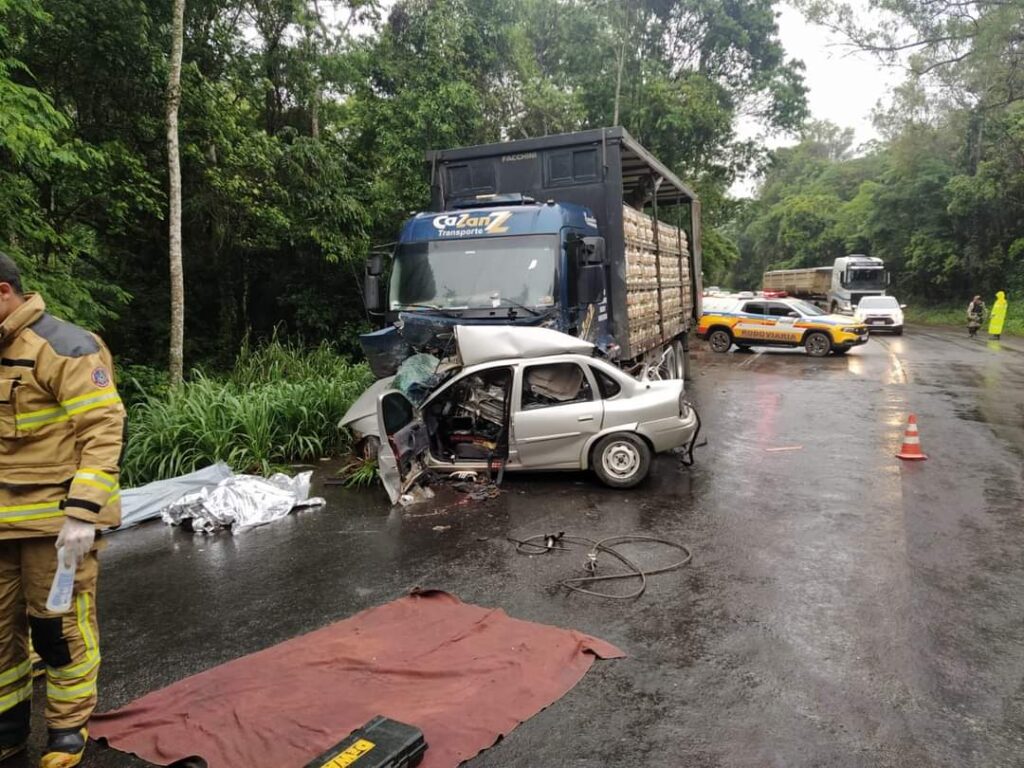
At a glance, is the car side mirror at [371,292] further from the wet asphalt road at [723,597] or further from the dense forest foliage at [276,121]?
the dense forest foliage at [276,121]

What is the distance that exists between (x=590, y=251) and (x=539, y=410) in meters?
2.19

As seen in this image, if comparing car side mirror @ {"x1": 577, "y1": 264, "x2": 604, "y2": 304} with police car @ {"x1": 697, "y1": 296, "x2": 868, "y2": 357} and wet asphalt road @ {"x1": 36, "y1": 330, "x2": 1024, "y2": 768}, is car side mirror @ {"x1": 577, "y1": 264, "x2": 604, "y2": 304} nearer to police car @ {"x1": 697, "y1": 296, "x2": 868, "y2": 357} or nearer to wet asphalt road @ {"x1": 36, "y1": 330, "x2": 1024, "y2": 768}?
wet asphalt road @ {"x1": 36, "y1": 330, "x2": 1024, "y2": 768}

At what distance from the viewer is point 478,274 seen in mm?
8078

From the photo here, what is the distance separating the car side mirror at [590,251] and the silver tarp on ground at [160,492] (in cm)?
449

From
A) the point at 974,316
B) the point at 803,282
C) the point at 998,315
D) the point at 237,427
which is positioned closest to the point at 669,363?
the point at 237,427

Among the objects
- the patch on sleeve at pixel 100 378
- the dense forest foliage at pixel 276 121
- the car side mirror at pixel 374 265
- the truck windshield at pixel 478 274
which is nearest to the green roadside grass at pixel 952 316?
the dense forest foliage at pixel 276 121

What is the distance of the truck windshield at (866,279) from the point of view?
31.9m

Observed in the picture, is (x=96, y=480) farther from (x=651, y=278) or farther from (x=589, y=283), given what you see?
(x=651, y=278)

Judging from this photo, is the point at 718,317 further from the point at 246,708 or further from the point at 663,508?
the point at 246,708

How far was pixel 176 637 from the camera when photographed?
4215mm

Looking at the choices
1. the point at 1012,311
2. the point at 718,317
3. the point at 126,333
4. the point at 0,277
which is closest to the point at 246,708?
the point at 0,277

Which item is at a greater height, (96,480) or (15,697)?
(96,480)

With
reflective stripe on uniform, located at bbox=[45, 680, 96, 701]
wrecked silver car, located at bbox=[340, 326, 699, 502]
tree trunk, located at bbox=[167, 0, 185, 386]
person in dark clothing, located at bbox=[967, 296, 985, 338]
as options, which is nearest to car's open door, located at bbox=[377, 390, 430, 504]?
wrecked silver car, located at bbox=[340, 326, 699, 502]

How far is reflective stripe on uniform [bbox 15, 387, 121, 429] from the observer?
2826 mm
